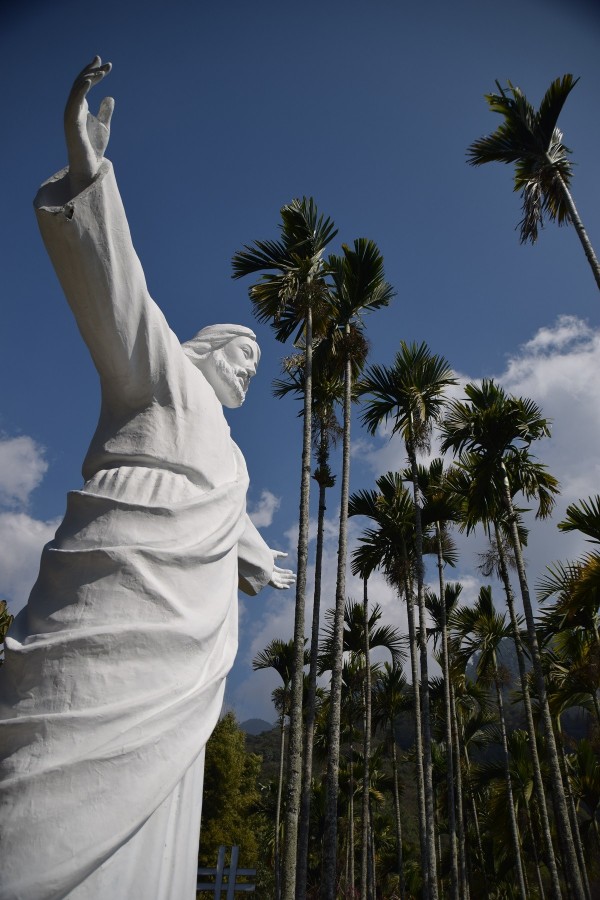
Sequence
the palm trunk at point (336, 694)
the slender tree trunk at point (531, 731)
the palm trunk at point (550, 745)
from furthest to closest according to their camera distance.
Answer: the slender tree trunk at point (531, 731)
the palm trunk at point (336, 694)
the palm trunk at point (550, 745)

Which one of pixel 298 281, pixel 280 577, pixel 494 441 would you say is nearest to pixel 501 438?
pixel 494 441

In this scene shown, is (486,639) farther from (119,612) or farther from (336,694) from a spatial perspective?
(119,612)

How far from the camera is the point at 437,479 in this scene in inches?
525

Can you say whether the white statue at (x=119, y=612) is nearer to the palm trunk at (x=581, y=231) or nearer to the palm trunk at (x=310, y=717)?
the palm trunk at (x=581, y=231)

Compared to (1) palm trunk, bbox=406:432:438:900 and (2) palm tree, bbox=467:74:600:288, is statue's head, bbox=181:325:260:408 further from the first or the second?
(1) palm trunk, bbox=406:432:438:900

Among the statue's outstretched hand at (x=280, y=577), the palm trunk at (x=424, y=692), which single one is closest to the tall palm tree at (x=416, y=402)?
the palm trunk at (x=424, y=692)

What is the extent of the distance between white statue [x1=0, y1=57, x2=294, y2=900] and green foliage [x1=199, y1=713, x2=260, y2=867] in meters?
21.7

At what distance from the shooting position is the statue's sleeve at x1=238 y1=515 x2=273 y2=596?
101 inches

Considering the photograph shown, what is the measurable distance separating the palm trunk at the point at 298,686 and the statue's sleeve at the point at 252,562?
19.4 feet

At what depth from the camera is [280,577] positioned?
2.76 metres

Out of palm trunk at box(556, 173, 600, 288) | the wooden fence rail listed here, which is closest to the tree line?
palm trunk at box(556, 173, 600, 288)

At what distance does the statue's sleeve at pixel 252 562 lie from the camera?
2.55 meters

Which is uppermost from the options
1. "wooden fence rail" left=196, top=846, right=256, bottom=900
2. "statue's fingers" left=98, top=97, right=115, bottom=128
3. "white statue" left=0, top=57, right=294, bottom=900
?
"statue's fingers" left=98, top=97, right=115, bottom=128

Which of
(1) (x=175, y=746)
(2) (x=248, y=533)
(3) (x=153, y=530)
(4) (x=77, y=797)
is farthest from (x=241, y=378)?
(4) (x=77, y=797)
